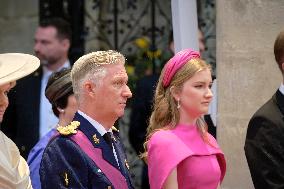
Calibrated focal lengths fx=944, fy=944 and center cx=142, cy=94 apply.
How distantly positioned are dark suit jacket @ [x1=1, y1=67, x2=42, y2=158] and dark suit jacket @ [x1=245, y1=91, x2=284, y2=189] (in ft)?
6.84

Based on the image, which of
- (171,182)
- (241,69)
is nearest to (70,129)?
(171,182)

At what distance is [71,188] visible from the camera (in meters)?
4.09

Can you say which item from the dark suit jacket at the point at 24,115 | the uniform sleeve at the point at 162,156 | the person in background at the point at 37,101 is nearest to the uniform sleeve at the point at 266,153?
the uniform sleeve at the point at 162,156

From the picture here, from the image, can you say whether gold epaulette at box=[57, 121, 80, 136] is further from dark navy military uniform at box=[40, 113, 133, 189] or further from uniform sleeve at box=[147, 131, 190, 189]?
uniform sleeve at box=[147, 131, 190, 189]

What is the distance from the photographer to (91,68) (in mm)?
4281

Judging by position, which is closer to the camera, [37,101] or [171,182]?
[171,182]

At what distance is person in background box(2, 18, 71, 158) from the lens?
21.7 feet

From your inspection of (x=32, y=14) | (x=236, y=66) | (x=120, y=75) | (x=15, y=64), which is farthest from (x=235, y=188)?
(x=32, y=14)

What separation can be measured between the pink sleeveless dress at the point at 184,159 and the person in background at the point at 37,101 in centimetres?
215

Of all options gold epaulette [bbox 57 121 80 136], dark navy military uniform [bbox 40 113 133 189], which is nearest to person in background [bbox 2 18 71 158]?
gold epaulette [bbox 57 121 80 136]

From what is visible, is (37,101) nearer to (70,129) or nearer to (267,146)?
(267,146)

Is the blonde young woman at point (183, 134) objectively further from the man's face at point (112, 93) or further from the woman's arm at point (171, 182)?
the man's face at point (112, 93)

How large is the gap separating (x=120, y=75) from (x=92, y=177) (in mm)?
493

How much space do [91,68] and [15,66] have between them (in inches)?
15.2
